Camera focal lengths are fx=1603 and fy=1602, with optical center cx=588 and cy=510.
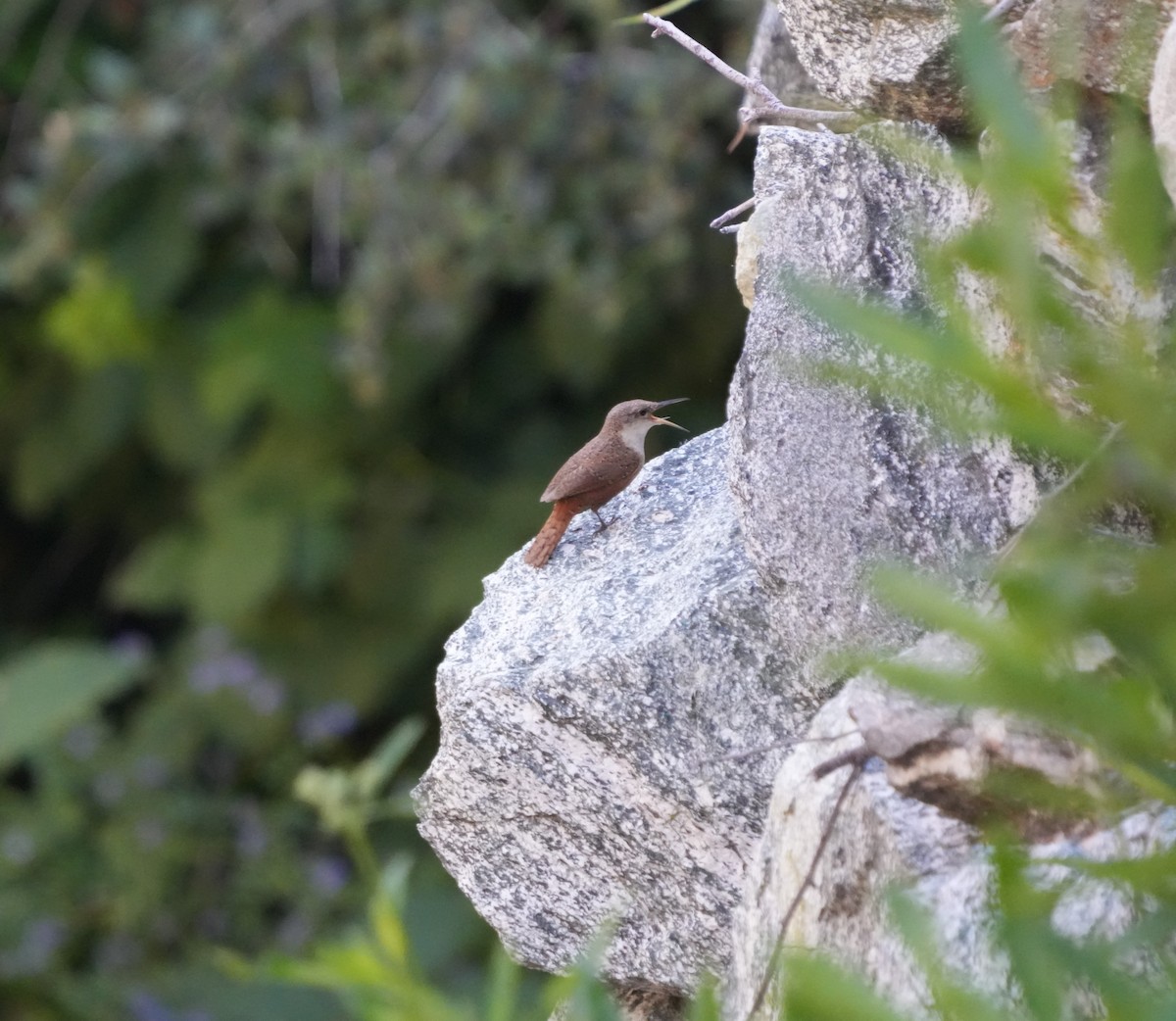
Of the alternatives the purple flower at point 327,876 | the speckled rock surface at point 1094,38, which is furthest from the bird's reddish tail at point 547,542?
the purple flower at point 327,876

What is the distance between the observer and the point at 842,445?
2223mm

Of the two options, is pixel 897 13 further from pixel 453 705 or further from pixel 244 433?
pixel 244 433

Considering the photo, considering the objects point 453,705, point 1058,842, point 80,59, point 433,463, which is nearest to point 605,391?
point 433,463

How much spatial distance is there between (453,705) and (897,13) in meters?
1.23

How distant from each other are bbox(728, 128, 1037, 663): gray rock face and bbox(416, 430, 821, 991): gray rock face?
0.14 m

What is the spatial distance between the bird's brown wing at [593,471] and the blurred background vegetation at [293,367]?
204 cm

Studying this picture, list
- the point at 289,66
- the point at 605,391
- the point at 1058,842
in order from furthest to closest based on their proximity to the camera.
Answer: the point at 605,391 → the point at 289,66 → the point at 1058,842

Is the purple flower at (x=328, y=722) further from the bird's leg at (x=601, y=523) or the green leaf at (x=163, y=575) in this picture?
the bird's leg at (x=601, y=523)

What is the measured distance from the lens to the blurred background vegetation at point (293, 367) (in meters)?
5.29

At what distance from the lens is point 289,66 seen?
562 cm

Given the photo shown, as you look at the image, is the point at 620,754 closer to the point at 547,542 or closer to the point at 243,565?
the point at 547,542

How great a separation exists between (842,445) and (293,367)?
406 centimetres

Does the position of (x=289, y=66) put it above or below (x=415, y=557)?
above

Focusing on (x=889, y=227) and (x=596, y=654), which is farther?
(x=596, y=654)
